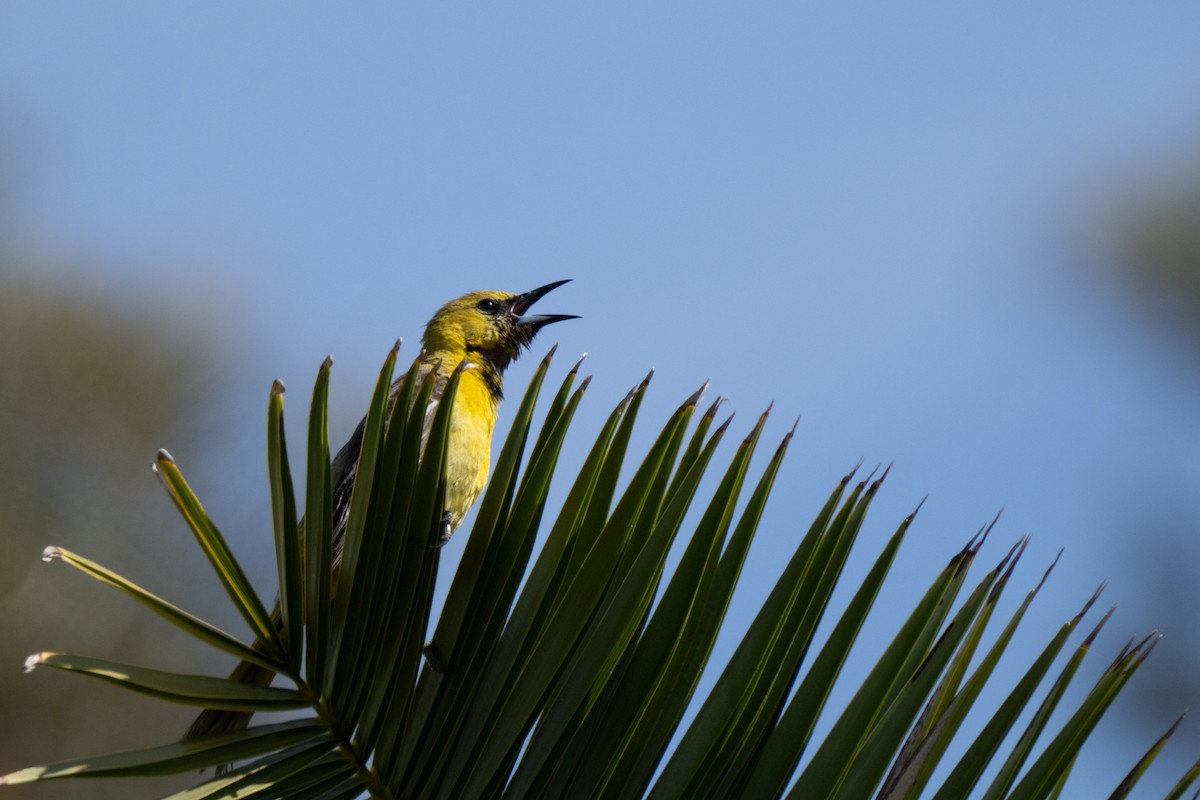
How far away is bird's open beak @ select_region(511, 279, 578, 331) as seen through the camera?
5.30 m

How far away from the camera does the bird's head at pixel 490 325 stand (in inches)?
206

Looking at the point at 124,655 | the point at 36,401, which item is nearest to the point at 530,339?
the point at 124,655

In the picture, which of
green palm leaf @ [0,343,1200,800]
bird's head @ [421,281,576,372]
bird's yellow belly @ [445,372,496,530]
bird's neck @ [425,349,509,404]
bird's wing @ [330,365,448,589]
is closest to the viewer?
green palm leaf @ [0,343,1200,800]

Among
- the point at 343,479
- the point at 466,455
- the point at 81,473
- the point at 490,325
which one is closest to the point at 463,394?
the point at 466,455

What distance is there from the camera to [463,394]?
408 cm

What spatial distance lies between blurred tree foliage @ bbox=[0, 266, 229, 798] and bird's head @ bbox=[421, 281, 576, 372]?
107 inches

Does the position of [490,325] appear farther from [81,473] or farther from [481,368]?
[81,473]

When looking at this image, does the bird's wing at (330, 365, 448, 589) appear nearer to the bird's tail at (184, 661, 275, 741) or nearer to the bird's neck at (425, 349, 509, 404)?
the bird's neck at (425, 349, 509, 404)

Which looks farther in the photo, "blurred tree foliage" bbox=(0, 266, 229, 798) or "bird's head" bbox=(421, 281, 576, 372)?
"blurred tree foliage" bbox=(0, 266, 229, 798)

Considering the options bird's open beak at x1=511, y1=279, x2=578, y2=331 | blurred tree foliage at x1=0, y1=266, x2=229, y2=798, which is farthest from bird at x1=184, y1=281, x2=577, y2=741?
blurred tree foliage at x1=0, y1=266, x2=229, y2=798

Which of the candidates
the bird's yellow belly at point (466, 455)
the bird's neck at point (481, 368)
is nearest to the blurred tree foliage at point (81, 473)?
the bird's neck at point (481, 368)

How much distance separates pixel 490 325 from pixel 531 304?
24cm

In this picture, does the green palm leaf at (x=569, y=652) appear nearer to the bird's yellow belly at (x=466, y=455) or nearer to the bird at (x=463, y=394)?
the bird at (x=463, y=394)

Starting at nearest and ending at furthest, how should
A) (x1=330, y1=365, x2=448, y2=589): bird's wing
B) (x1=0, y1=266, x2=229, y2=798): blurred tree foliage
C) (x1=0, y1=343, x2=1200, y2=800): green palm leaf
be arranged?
(x1=0, y1=343, x2=1200, y2=800): green palm leaf < (x1=330, y1=365, x2=448, y2=589): bird's wing < (x1=0, y1=266, x2=229, y2=798): blurred tree foliage
